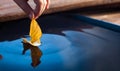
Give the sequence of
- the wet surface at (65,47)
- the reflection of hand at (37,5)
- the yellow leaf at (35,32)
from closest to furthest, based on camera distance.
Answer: the reflection of hand at (37,5) < the yellow leaf at (35,32) < the wet surface at (65,47)

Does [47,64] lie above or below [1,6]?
below

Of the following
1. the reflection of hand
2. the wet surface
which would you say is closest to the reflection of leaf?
the wet surface

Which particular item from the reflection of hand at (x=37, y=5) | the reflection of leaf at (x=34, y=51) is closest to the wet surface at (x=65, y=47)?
the reflection of leaf at (x=34, y=51)

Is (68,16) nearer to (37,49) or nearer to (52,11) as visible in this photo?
(52,11)

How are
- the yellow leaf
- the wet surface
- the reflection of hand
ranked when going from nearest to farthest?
the reflection of hand → the yellow leaf → the wet surface

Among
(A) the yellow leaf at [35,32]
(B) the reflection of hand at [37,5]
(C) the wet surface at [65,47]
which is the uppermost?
(B) the reflection of hand at [37,5]

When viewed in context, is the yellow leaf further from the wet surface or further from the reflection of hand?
the reflection of hand

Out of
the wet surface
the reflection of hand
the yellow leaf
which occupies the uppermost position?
the reflection of hand

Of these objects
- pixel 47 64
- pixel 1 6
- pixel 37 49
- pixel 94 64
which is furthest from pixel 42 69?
pixel 1 6

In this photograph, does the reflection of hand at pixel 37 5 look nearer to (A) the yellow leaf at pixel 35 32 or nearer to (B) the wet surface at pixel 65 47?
(A) the yellow leaf at pixel 35 32
